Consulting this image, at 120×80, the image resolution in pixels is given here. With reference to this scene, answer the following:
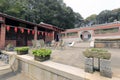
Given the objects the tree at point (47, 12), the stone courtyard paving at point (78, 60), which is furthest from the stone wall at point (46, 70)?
the tree at point (47, 12)

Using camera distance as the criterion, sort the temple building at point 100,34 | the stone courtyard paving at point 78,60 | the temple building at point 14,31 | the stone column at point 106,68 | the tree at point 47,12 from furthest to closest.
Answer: the tree at point 47,12
the temple building at point 14,31
the temple building at point 100,34
the stone courtyard paving at point 78,60
the stone column at point 106,68

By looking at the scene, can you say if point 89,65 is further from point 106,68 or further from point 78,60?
point 78,60

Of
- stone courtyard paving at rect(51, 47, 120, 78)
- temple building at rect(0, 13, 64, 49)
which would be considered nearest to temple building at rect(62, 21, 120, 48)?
stone courtyard paving at rect(51, 47, 120, 78)

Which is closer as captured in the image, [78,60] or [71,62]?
[71,62]

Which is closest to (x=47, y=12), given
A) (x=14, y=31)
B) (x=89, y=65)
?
(x=14, y=31)

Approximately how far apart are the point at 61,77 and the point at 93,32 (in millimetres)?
17462

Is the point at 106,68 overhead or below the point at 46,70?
overhead

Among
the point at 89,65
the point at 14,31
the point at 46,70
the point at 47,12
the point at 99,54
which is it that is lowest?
the point at 46,70

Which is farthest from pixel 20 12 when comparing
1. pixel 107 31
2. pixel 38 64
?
pixel 38 64

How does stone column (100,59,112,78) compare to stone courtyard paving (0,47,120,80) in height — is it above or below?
above

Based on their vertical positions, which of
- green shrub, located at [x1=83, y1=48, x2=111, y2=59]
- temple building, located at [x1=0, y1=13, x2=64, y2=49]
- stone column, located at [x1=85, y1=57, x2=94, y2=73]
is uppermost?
temple building, located at [x1=0, y1=13, x2=64, y2=49]

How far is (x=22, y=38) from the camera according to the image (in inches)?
485

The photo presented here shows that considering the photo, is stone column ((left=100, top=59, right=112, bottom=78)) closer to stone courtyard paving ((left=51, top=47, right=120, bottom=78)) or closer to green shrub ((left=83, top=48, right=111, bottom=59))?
green shrub ((left=83, top=48, right=111, bottom=59))

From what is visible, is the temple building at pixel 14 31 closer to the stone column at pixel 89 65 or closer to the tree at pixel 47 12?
the stone column at pixel 89 65
